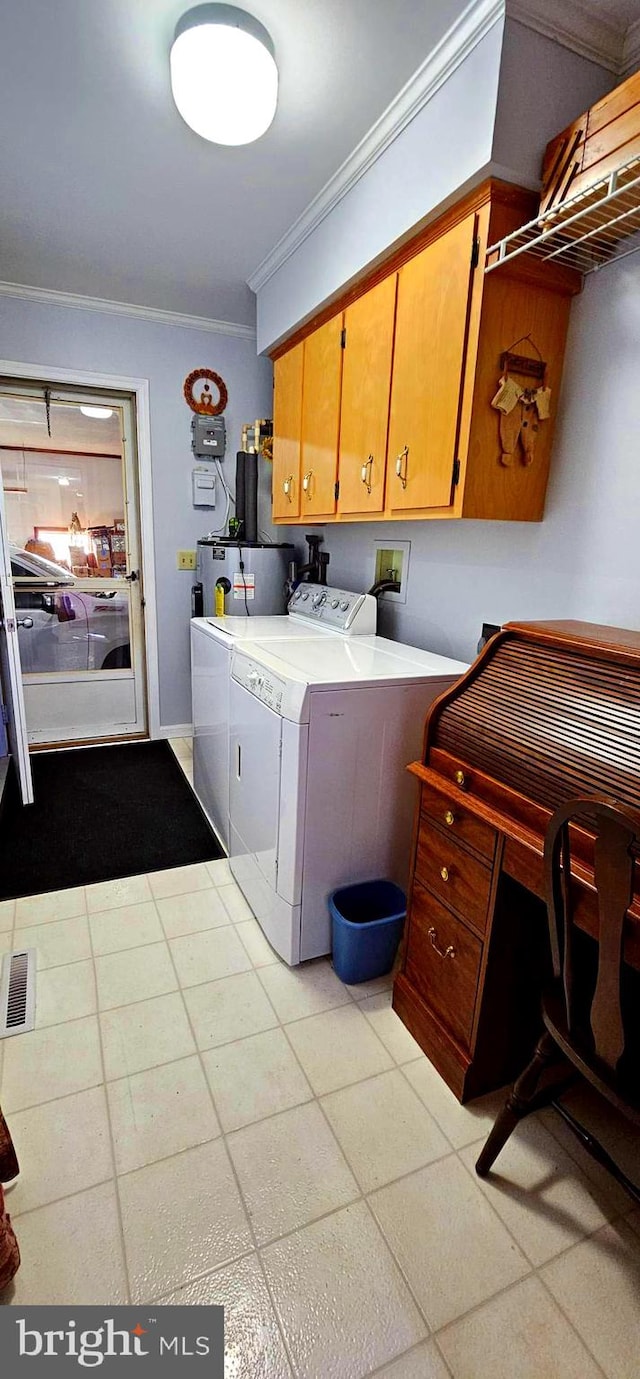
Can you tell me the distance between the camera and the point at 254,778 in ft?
6.42

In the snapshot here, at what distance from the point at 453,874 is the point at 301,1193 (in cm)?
73

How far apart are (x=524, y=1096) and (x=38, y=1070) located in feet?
3.85

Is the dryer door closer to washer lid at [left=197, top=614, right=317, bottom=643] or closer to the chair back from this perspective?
washer lid at [left=197, top=614, right=317, bottom=643]

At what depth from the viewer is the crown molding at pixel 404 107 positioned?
1346mm

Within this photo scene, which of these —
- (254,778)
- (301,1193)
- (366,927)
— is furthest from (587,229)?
(301,1193)

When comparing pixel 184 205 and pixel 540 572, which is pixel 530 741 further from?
pixel 184 205

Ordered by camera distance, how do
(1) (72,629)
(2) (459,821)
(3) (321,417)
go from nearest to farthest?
(2) (459,821)
(3) (321,417)
(1) (72,629)

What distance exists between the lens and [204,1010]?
1650 mm

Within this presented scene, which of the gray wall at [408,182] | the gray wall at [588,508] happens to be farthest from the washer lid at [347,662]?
the gray wall at [408,182]

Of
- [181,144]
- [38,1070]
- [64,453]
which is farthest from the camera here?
[64,453]

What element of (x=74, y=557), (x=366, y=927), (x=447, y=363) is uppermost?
(x=447, y=363)

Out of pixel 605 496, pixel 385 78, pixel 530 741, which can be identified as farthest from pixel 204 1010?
pixel 385 78

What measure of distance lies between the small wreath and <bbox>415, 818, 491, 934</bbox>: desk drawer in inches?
116

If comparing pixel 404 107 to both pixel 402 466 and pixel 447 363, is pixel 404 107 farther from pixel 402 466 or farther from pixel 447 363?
pixel 402 466
